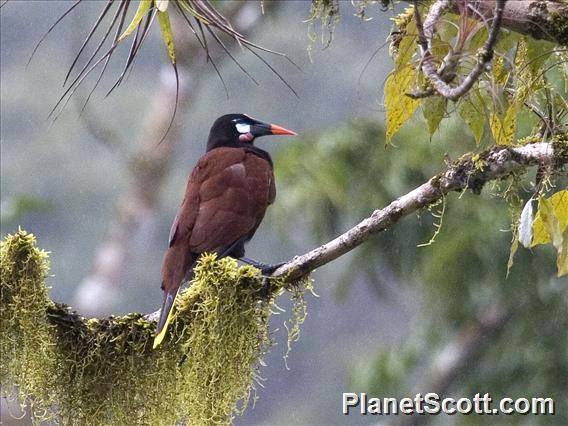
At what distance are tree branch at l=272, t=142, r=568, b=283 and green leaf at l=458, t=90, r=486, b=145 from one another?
0.25ft

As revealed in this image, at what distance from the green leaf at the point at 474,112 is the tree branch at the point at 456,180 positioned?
0.07 metres

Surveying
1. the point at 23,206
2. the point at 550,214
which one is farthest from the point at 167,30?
the point at 23,206

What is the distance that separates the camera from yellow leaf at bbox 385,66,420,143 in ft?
6.27

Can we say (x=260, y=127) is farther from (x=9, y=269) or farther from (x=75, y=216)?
(x=75, y=216)

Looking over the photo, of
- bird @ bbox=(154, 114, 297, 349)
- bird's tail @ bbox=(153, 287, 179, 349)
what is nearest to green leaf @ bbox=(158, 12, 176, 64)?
bird's tail @ bbox=(153, 287, 179, 349)

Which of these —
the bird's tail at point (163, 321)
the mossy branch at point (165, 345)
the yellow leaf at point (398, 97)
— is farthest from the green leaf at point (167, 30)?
the bird's tail at point (163, 321)

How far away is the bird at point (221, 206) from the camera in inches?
110

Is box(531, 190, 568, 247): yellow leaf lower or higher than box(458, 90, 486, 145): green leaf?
lower

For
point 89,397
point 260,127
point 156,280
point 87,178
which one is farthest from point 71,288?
point 89,397

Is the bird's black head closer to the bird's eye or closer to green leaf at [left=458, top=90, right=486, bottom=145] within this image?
the bird's eye

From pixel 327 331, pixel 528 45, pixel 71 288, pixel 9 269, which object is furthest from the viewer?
pixel 71 288

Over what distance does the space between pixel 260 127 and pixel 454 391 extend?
2680mm

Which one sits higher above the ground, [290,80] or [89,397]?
[290,80]

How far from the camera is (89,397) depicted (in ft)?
7.41
